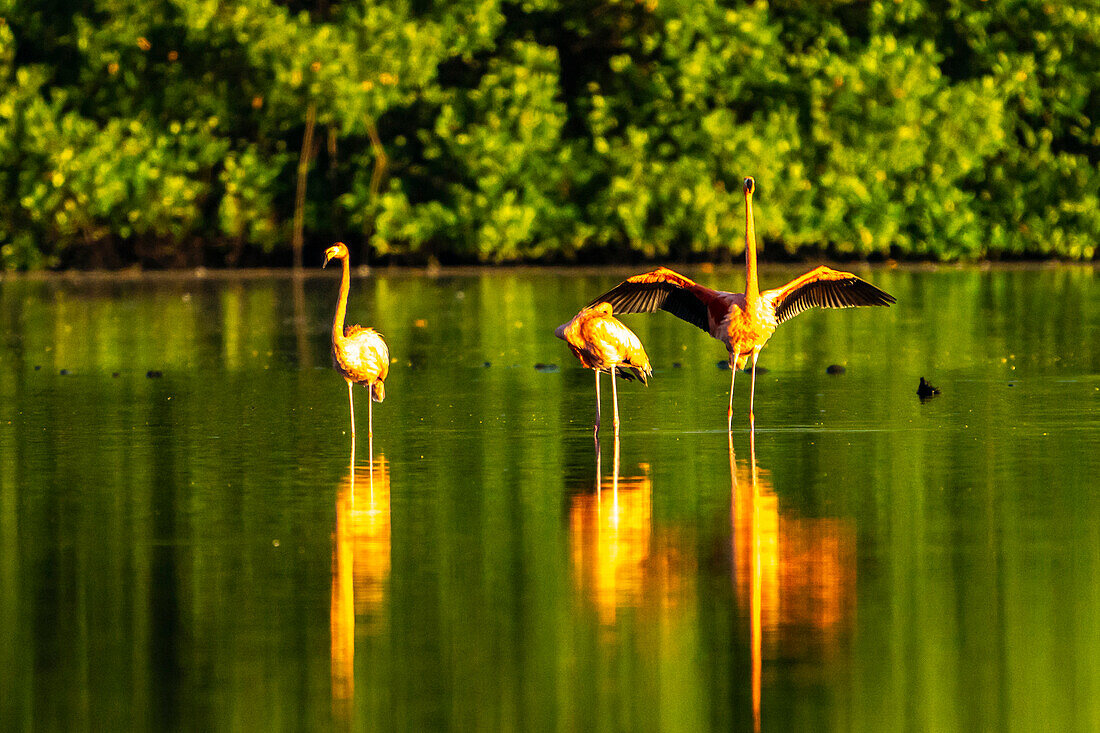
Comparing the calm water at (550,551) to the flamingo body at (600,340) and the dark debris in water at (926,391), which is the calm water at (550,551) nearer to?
the dark debris in water at (926,391)

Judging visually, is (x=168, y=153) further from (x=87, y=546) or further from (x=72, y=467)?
(x=87, y=546)

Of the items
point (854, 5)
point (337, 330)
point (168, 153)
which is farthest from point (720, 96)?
point (337, 330)

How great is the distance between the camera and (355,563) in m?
8.54

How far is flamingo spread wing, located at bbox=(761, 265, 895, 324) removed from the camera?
45.3ft

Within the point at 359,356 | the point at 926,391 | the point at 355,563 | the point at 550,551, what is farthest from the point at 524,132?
the point at 355,563

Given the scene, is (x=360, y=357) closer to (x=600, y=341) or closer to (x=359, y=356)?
(x=359, y=356)

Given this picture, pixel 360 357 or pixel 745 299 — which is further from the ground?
pixel 745 299

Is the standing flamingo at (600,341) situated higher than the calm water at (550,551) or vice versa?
the standing flamingo at (600,341)

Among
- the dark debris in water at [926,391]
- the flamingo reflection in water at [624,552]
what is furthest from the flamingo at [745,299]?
the flamingo reflection in water at [624,552]

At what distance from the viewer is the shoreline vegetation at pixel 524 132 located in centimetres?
3469

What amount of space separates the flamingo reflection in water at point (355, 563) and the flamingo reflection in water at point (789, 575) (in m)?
1.27

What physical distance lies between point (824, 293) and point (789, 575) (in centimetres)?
599

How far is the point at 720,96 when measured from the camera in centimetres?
3572

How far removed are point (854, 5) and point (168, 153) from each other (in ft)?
38.9
